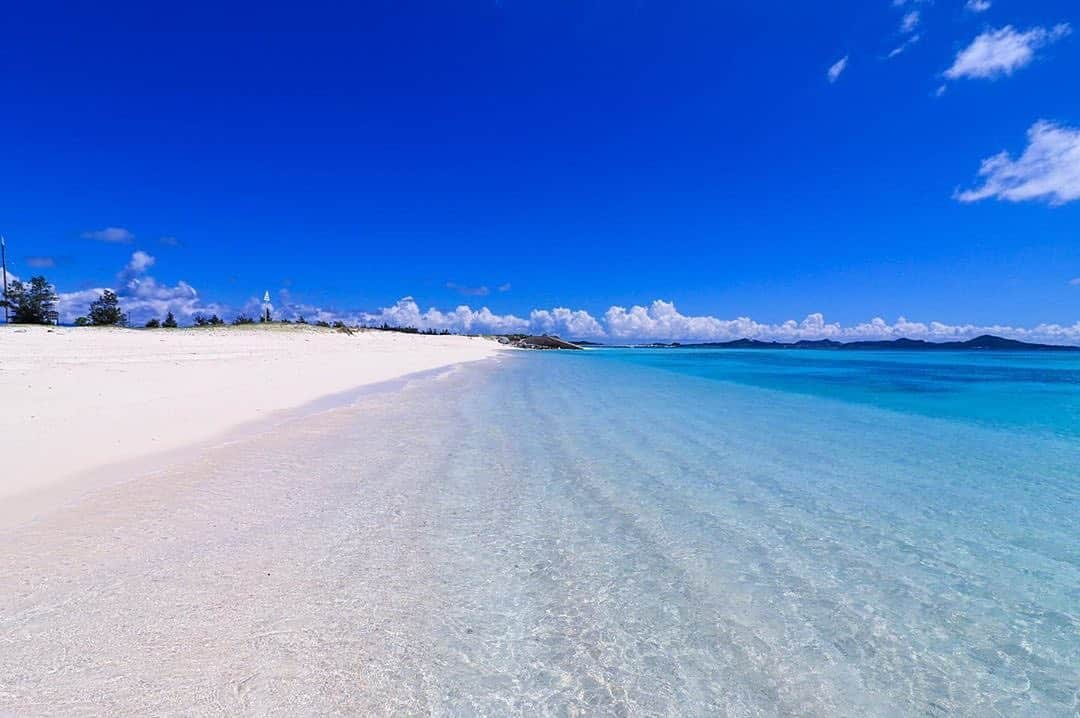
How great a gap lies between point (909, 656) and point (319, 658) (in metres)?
3.41

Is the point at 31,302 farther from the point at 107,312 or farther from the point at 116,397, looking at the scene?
the point at 116,397

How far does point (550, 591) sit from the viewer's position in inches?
140

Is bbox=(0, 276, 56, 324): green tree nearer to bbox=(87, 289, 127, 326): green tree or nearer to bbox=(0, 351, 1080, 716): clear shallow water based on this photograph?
bbox=(87, 289, 127, 326): green tree

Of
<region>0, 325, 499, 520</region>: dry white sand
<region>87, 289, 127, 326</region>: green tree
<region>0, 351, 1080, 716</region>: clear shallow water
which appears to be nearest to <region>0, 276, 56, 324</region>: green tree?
<region>87, 289, 127, 326</region>: green tree

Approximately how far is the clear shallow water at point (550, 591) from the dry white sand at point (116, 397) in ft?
4.36

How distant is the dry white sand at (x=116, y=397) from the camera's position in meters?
6.09

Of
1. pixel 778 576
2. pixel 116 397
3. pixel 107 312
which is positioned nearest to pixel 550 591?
pixel 778 576

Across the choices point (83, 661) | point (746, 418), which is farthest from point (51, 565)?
point (746, 418)

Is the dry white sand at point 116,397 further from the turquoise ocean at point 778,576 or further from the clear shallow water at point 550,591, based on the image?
the turquoise ocean at point 778,576

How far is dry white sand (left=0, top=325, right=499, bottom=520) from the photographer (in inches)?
240

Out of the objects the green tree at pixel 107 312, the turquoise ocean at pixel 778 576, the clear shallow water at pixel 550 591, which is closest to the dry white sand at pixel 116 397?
the clear shallow water at pixel 550 591

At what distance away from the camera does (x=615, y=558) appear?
4.09m

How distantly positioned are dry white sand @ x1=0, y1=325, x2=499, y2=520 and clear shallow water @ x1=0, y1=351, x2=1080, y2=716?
4.36 ft

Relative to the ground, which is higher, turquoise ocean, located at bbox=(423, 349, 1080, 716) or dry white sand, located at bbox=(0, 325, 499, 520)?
dry white sand, located at bbox=(0, 325, 499, 520)
